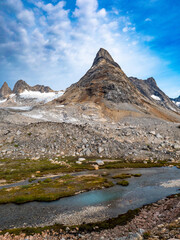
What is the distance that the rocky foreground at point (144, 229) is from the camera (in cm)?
1541

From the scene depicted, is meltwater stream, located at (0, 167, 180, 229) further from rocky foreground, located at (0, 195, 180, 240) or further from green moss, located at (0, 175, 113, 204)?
rocky foreground, located at (0, 195, 180, 240)

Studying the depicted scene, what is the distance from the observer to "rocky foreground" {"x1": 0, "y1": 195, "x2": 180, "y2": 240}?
50.5ft

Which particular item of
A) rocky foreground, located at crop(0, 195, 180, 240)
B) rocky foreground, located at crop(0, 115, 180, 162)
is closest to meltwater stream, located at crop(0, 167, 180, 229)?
rocky foreground, located at crop(0, 195, 180, 240)

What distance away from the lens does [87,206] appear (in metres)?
27.4

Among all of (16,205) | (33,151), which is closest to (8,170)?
(33,151)

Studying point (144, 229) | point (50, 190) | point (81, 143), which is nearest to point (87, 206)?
point (144, 229)

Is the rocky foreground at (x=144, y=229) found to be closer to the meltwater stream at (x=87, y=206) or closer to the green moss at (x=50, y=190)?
the meltwater stream at (x=87, y=206)

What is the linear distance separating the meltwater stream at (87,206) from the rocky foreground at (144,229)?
303 centimetres

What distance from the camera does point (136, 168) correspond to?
5494 cm

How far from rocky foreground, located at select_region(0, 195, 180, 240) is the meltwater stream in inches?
119

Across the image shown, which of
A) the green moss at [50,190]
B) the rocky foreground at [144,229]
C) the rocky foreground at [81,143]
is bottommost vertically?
the green moss at [50,190]

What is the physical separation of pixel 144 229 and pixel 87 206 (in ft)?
35.7

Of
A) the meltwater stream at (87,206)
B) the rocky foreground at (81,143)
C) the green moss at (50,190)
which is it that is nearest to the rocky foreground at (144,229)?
the meltwater stream at (87,206)

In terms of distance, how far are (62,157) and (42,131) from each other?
789 inches
